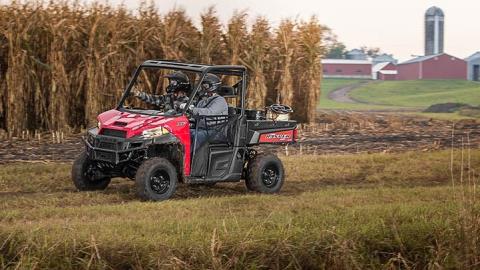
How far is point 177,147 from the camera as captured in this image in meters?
12.6

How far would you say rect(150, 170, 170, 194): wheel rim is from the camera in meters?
12.3

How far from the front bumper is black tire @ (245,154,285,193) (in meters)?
1.98

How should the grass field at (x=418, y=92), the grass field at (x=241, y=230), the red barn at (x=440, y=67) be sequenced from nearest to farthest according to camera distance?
the grass field at (x=241, y=230) → the grass field at (x=418, y=92) → the red barn at (x=440, y=67)

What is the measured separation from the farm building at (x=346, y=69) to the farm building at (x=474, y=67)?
12795mm

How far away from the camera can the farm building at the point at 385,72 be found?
79812mm

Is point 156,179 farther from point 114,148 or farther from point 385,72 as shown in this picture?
point 385,72

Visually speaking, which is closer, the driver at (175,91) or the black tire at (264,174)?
the driver at (175,91)

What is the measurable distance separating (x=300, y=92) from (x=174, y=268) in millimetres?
16820

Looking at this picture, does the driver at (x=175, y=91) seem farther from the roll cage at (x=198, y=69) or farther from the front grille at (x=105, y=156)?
the front grille at (x=105, y=156)

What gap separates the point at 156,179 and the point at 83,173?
1.36 m

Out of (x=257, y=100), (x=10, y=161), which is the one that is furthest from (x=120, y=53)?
(x=10, y=161)

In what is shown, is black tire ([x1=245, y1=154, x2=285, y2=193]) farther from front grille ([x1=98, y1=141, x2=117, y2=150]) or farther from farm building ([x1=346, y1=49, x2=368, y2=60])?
farm building ([x1=346, y1=49, x2=368, y2=60])

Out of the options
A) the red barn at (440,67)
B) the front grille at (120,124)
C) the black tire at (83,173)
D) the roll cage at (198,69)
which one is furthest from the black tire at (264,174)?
the red barn at (440,67)

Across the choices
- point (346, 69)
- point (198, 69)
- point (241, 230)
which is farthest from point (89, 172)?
point (346, 69)
